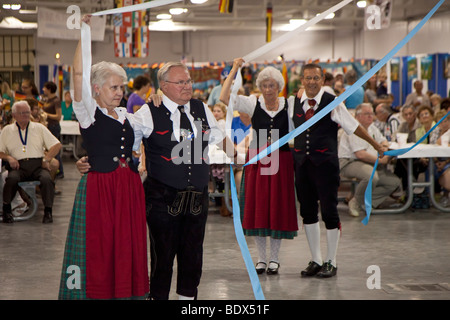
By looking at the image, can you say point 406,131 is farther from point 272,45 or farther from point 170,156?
point 170,156

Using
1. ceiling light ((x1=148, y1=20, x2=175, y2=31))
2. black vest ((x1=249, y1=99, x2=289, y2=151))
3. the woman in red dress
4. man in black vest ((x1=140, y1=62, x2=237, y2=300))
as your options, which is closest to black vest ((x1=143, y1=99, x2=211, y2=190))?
man in black vest ((x1=140, y1=62, x2=237, y2=300))

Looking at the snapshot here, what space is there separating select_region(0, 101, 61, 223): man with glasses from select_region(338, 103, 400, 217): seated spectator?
10.6 feet

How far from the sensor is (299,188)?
4.69 metres

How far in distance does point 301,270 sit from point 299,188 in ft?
2.13

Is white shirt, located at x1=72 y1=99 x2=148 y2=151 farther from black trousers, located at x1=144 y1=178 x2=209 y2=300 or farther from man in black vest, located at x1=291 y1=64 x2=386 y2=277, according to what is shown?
man in black vest, located at x1=291 y1=64 x2=386 y2=277

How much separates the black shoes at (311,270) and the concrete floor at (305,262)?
0.06m

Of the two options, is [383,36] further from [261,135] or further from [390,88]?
[261,135]

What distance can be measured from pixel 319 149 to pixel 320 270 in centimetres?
87

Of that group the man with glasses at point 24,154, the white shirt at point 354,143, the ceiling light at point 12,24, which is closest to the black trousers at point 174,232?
the man with glasses at point 24,154

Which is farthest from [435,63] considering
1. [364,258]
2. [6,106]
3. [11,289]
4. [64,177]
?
[11,289]

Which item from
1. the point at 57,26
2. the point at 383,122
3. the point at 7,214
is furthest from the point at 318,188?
the point at 57,26

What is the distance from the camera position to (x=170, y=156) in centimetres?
336

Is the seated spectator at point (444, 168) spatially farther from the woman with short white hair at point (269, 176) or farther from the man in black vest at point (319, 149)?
the woman with short white hair at point (269, 176)
